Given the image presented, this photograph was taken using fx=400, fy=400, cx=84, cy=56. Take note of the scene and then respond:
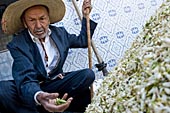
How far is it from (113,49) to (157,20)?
7.81 ft

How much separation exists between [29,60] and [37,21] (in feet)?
0.89

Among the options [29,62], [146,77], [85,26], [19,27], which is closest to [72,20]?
[85,26]

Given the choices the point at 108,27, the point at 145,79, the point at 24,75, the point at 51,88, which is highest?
the point at 145,79

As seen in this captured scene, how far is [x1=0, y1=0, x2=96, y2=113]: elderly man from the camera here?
2639 mm

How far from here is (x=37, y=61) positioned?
2.69 m

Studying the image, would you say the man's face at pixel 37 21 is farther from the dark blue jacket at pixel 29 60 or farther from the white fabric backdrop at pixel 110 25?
the white fabric backdrop at pixel 110 25

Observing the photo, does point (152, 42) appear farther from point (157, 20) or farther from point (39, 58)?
point (39, 58)

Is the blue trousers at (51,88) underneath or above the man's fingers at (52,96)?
underneath

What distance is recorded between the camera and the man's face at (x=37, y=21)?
2686 mm

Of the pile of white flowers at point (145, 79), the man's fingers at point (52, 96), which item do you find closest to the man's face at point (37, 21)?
the man's fingers at point (52, 96)

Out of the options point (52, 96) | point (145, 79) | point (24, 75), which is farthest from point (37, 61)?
point (145, 79)

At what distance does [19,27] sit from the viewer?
9.35 feet

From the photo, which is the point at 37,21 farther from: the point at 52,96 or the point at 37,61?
the point at 52,96

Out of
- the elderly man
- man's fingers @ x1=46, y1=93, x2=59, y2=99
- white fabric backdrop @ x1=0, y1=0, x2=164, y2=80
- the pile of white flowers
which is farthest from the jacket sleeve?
the pile of white flowers
